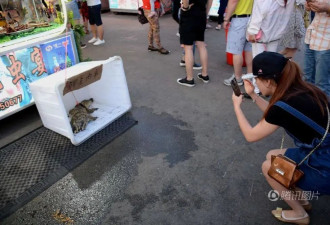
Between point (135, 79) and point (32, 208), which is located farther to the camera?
point (135, 79)

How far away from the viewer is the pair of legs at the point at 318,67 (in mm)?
2891

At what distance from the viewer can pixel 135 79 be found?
4.73m

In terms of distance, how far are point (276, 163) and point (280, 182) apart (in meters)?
0.13

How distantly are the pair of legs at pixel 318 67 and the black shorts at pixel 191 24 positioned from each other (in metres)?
1.59

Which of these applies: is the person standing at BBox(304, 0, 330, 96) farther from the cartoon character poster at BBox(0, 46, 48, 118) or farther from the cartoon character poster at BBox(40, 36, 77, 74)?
the cartoon character poster at BBox(0, 46, 48, 118)

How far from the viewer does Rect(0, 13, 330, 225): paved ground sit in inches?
84.2

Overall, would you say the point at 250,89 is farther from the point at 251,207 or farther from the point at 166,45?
the point at 166,45

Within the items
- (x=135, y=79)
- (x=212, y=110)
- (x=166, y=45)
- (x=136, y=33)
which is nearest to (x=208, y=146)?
(x=212, y=110)

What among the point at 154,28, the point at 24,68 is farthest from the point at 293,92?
the point at 154,28

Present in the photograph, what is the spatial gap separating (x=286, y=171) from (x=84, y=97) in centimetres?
298

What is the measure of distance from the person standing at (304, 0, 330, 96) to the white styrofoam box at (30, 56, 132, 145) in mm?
2305

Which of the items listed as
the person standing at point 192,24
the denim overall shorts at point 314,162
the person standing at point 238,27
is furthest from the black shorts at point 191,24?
the denim overall shorts at point 314,162

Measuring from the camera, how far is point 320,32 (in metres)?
2.81

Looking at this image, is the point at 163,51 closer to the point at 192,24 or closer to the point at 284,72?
the point at 192,24
